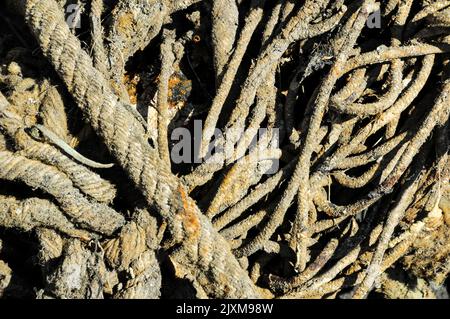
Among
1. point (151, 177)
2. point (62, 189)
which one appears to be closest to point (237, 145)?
point (151, 177)

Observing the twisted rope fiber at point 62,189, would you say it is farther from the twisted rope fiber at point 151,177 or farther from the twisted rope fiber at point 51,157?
the twisted rope fiber at point 151,177

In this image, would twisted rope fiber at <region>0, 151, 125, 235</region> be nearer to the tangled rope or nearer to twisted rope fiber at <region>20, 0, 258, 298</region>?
the tangled rope

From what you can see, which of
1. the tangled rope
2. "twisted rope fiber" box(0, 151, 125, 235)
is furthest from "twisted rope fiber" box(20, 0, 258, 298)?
"twisted rope fiber" box(0, 151, 125, 235)

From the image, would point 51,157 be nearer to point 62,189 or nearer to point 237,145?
point 62,189

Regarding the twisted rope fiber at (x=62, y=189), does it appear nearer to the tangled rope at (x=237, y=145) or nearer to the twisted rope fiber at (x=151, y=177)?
the tangled rope at (x=237, y=145)

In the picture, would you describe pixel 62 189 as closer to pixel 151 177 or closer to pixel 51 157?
pixel 51 157

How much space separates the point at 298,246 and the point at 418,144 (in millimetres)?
442

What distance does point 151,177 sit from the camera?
4.58ft

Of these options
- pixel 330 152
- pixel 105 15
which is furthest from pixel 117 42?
pixel 330 152

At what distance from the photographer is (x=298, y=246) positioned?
1.52 m

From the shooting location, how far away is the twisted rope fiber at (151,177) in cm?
139

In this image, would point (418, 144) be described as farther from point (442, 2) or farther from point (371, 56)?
point (442, 2)

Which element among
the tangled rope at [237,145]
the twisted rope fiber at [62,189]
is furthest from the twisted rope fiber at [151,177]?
the twisted rope fiber at [62,189]

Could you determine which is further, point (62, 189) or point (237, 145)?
point (237, 145)
